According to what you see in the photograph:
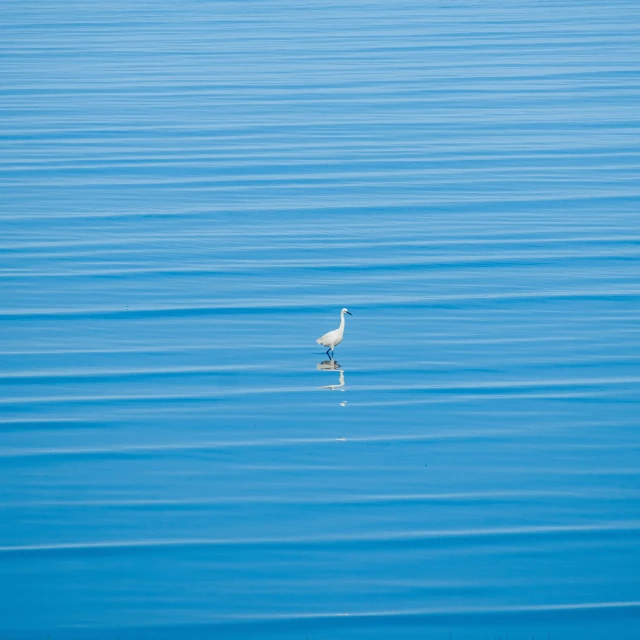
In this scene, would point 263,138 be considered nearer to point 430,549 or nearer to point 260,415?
point 260,415

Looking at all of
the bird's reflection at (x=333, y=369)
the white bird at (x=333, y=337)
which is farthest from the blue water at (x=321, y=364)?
the white bird at (x=333, y=337)

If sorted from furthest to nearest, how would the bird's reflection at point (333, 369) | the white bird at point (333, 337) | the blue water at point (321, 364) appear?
the white bird at point (333, 337)
the bird's reflection at point (333, 369)
the blue water at point (321, 364)

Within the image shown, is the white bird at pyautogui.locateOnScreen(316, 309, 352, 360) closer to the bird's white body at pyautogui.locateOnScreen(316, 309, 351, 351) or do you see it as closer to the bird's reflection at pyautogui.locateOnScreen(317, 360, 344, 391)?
the bird's white body at pyautogui.locateOnScreen(316, 309, 351, 351)

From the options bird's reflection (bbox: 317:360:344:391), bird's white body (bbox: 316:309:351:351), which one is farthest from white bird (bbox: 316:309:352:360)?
bird's reflection (bbox: 317:360:344:391)

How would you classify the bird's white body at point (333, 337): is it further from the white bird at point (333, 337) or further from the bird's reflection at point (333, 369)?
the bird's reflection at point (333, 369)

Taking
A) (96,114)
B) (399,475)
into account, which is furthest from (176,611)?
(96,114)

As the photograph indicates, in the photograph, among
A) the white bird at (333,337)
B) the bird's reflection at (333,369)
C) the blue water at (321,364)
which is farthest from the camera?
the white bird at (333,337)
